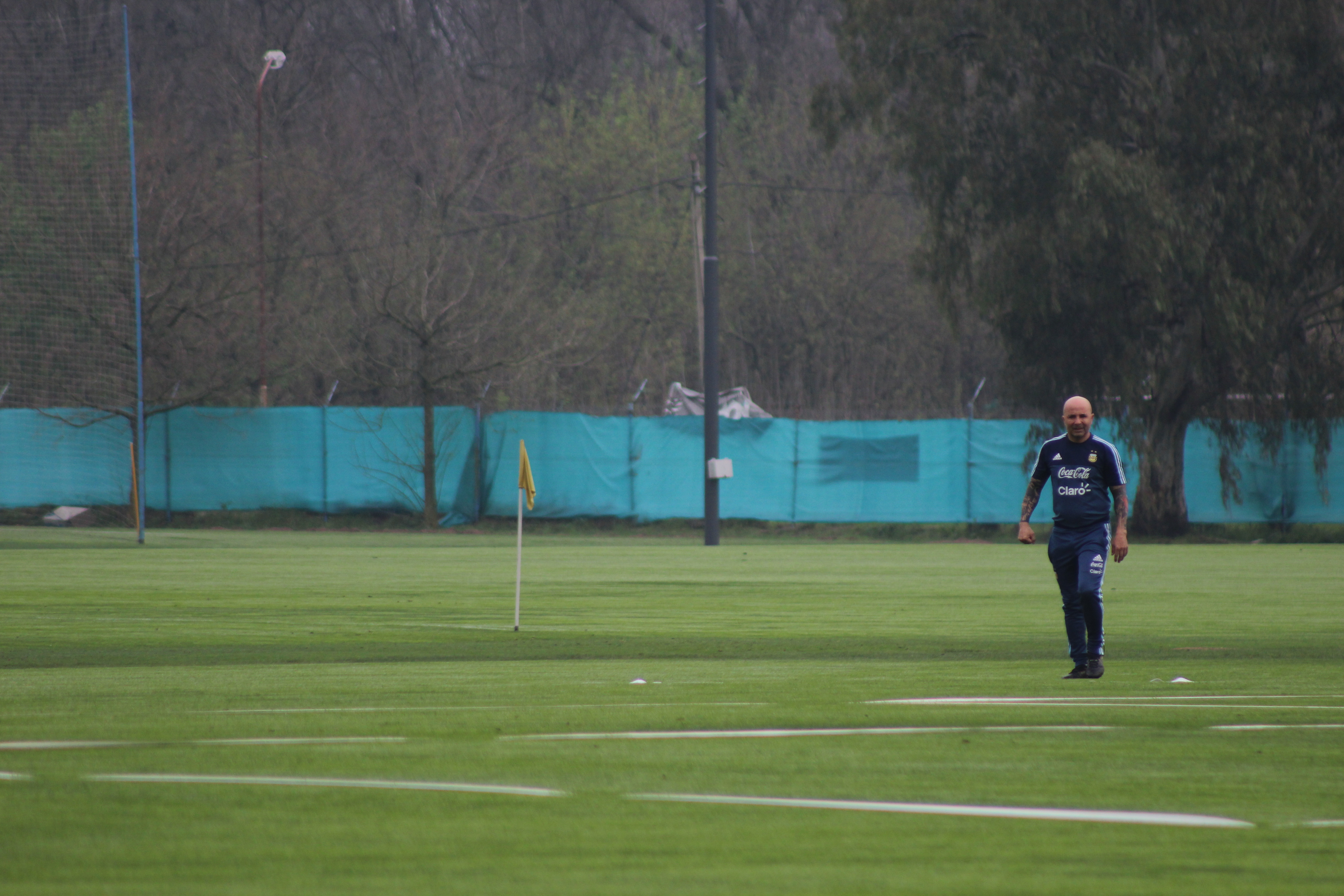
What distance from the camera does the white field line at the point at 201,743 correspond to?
7590mm

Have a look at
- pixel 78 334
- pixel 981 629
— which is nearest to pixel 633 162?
pixel 78 334

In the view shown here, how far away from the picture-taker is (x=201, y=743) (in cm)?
776

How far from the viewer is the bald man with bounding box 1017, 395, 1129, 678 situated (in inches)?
457

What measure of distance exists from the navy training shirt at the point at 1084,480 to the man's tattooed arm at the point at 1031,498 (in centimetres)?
18

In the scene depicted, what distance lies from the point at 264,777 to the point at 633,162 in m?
50.1

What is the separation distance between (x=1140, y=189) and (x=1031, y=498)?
21.4 meters

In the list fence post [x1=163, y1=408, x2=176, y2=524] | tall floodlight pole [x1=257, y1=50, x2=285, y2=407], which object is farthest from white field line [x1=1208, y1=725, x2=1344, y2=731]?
fence post [x1=163, y1=408, x2=176, y2=524]

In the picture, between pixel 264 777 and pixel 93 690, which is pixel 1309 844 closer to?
pixel 264 777

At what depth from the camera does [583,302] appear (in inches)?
2116

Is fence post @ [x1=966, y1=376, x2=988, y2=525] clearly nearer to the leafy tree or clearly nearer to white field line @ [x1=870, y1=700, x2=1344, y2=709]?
the leafy tree

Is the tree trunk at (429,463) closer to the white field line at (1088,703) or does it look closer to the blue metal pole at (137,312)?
the blue metal pole at (137,312)

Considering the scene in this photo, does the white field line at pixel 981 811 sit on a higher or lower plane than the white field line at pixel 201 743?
higher

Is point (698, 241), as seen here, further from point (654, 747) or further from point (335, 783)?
point (335, 783)

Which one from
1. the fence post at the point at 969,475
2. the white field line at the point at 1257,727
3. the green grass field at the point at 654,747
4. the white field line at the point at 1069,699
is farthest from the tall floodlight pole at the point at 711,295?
the white field line at the point at 1257,727
